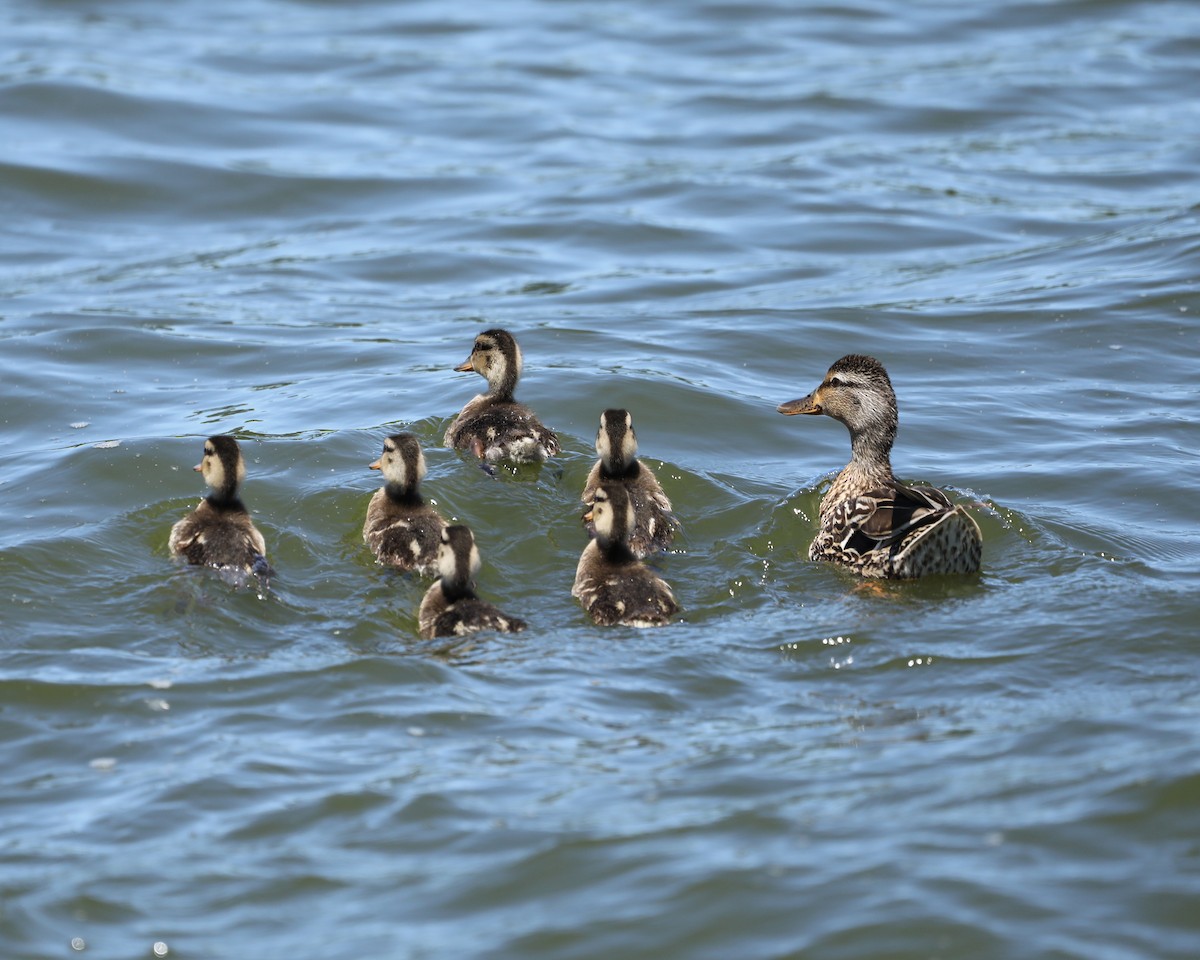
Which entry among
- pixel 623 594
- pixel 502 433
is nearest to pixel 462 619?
pixel 623 594

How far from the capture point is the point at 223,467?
7914mm

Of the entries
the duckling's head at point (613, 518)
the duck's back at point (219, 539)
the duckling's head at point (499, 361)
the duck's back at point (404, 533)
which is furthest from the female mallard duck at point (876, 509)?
the duck's back at point (219, 539)

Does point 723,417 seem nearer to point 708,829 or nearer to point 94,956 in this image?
point 708,829

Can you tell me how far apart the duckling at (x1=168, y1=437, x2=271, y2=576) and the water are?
0.52ft

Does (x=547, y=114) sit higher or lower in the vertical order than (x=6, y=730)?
higher

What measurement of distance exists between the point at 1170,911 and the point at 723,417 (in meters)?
5.97

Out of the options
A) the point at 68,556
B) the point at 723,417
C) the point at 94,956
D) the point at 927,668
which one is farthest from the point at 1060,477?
the point at 94,956

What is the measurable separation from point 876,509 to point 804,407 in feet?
4.16

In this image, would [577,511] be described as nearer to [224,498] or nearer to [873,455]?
[873,455]

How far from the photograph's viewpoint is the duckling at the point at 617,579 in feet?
23.3

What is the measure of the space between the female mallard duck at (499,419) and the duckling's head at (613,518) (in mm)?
1647

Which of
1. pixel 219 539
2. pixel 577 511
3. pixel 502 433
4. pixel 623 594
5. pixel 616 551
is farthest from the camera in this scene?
pixel 502 433

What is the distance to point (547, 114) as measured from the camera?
65.0 feet

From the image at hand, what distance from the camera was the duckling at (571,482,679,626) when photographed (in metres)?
7.10
